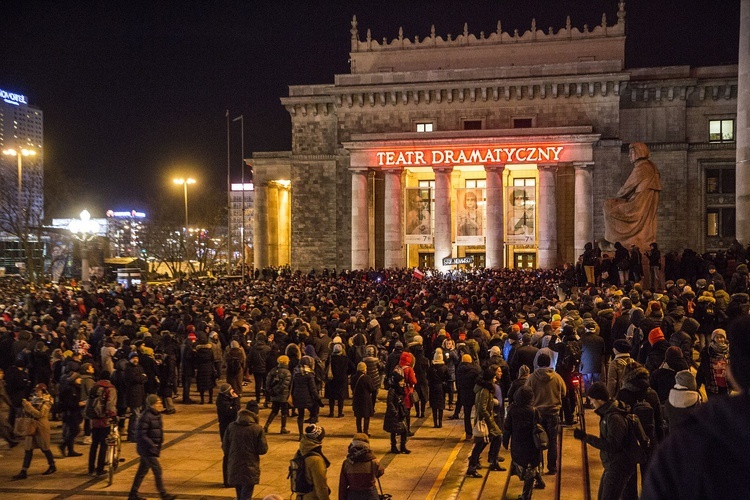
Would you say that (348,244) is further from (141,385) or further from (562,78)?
(141,385)

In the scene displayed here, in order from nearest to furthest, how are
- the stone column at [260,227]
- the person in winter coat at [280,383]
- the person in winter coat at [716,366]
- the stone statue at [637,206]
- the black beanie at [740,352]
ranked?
the black beanie at [740,352] → the person in winter coat at [716,366] → the person in winter coat at [280,383] → the stone statue at [637,206] → the stone column at [260,227]

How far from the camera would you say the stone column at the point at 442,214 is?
181 feet

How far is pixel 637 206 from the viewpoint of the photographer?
26703 millimetres

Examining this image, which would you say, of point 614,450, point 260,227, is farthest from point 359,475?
point 260,227

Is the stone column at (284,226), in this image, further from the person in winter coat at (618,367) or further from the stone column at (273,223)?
the person in winter coat at (618,367)

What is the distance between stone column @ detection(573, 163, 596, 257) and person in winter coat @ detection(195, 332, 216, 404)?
39476 millimetres

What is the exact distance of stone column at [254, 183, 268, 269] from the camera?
209 feet

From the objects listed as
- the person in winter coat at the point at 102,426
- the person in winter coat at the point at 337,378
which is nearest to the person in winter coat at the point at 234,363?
the person in winter coat at the point at 337,378

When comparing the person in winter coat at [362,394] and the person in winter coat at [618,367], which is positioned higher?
the person in winter coat at [618,367]

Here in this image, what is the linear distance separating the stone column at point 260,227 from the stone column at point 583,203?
1054 inches

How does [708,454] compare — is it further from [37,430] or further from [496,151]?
[496,151]

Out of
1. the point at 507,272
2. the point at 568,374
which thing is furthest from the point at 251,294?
the point at 568,374

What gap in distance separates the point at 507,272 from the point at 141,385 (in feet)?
97.7

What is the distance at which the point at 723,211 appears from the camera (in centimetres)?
5491
